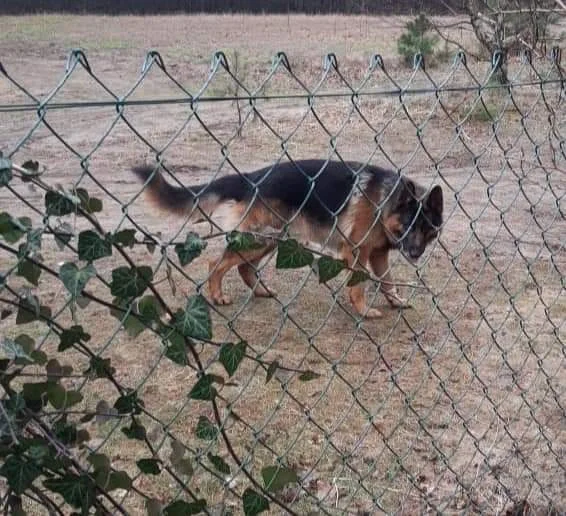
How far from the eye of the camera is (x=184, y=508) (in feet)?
6.06

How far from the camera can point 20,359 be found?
154 centimetres

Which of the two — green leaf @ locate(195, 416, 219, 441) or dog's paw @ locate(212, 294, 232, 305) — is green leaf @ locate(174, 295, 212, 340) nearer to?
green leaf @ locate(195, 416, 219, 441)

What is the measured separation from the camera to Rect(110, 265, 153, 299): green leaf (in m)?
1.62

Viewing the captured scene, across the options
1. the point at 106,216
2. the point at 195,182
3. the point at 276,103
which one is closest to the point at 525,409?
the point at 106,216

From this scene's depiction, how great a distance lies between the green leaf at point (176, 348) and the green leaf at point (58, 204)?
33 centimetres

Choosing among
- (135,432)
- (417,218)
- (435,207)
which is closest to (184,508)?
(135,432)

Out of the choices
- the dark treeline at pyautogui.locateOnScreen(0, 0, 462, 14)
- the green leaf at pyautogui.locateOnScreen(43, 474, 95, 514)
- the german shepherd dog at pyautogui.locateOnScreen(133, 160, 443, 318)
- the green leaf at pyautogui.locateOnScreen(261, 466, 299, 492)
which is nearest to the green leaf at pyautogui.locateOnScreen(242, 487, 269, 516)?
the green leaf at pyautogui.locateOnScreen(261, 466, 299, 492)

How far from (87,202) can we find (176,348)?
333 millimetres

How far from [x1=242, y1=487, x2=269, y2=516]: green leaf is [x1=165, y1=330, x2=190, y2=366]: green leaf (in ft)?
1.46

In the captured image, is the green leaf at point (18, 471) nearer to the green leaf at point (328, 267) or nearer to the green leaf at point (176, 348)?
the green leaf at point (176, 348)

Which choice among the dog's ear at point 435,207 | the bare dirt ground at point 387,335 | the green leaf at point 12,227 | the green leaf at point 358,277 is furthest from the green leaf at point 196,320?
the dog's ear at point 435,207

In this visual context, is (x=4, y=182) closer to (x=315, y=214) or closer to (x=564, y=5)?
(x=564, y=5)

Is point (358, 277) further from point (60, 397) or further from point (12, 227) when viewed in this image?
point (12, 227)

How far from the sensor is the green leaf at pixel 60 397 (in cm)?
165
